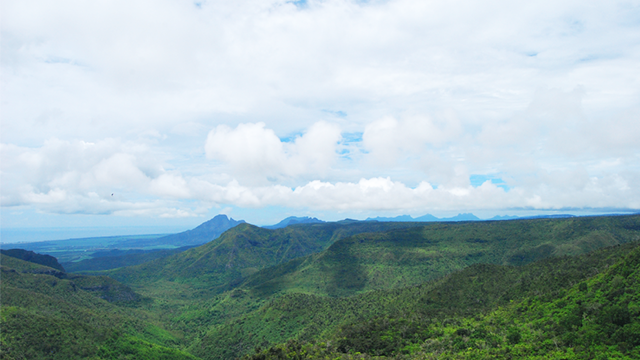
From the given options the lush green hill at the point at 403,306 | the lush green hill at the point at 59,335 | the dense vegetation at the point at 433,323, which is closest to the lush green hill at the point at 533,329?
the dense vegetation at the point at 433,323

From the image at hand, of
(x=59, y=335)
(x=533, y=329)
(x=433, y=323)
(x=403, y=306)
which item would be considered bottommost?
(x=403, y=306)

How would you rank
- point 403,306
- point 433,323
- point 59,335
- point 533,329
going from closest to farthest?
point 533,329, point 433,323, point 59,335, point 403,306

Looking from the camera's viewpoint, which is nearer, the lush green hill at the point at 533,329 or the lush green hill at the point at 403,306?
the lush green hill at the point at 533,329

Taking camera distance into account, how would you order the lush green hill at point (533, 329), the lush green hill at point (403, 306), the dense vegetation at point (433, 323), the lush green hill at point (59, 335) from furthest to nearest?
the lush green hill at point (59, 335), the lush green hill at point (403, 306), the dense vegetation at point (433, 323), the lush green hill at point (533, 329)

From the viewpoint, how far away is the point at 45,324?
111 meters

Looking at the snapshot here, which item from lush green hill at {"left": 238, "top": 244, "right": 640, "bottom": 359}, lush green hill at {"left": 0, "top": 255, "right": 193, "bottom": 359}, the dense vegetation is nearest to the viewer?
lush green hill at {"left": 238, "top": 244, "right": 640, "bottom": 359}

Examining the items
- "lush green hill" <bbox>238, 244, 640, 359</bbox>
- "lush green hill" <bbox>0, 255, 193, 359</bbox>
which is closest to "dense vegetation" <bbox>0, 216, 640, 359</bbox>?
"lush green hill" <bbox>238, 244, 640, 359</bbox>

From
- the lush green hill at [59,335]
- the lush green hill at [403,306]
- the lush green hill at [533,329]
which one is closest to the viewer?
the lush green hill at [533,329]

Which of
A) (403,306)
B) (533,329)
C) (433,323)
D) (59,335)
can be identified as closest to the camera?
(533,329)

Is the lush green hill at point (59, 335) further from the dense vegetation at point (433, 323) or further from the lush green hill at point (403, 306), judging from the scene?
the lush green hill at point (403, 306)

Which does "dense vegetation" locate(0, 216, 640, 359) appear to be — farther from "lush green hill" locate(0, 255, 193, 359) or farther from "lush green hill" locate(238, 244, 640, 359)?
"lush green hill" locate(0, 255, 193, 359)

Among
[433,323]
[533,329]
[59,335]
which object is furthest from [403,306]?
[59,335]

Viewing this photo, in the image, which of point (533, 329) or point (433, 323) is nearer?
point (533, 329)

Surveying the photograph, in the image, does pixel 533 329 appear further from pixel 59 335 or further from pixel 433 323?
pixel 59 335
